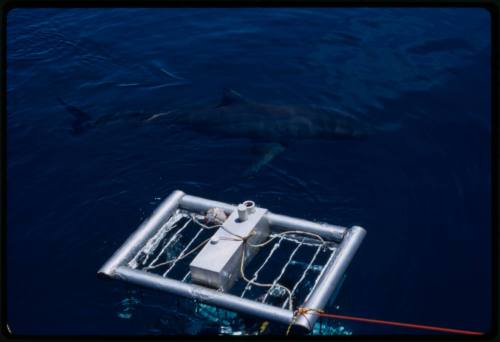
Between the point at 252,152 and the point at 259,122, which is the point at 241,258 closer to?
the point at 252,152

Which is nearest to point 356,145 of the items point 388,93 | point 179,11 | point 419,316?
point 388,93

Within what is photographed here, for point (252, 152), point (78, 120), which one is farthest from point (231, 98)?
point (78, 120)

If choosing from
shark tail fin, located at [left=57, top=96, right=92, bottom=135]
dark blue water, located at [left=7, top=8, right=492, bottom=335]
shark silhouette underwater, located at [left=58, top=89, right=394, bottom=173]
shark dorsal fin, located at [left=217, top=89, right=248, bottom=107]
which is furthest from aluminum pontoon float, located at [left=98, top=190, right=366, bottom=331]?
shark tail fin, located at [left=57, top=96, right=92, bottom=135]

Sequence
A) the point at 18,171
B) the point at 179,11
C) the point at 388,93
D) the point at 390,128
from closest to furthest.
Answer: the point at 18,171 < the point at 390,128 < the point at 388,93 < the point at 179,11

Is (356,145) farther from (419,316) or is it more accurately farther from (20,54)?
(20,54)

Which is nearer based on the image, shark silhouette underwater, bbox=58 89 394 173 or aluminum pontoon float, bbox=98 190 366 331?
aluminum pontoon float, bbox=98 190 366 331

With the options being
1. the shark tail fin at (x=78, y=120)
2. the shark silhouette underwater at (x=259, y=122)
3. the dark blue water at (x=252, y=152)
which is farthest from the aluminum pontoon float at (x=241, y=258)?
the shark tail fin at (x=78, y=120)

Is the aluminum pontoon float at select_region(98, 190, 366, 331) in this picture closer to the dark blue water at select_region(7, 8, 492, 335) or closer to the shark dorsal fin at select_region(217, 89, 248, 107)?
the dark blue water at select_region(7, 8, 492, 335)
